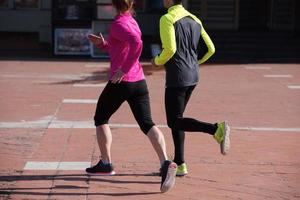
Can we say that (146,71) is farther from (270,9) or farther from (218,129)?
(218,129)

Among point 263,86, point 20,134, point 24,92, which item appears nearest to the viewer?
point 20,134

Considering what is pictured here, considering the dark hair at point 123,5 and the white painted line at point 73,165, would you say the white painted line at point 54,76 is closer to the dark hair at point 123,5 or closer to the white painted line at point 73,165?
the white painted line at point 73,165

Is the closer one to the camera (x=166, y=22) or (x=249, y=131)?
(x=166, y=22)

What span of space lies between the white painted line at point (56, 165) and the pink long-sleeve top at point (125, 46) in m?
1.27

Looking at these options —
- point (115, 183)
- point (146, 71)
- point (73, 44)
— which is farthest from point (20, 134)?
point (73, 44)

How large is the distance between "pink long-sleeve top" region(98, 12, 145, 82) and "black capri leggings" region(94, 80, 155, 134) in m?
0.09

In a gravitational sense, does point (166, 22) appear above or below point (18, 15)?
above

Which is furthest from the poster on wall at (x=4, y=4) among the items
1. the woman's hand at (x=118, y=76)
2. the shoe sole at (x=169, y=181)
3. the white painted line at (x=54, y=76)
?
the shoe sole at (x=169, y=181)

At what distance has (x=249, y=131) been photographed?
31.1 feet

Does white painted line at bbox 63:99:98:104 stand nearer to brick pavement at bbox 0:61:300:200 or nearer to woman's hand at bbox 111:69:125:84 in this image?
brick pavement at bbox 0:61:300:200

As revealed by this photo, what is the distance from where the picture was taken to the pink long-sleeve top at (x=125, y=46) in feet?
20.8

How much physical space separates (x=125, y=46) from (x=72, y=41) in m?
13.4

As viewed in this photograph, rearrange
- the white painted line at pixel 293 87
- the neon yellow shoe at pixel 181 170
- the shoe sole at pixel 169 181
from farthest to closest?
the white painted line at pixel 293 87
the neon yellow shoe at pixel 181 170
the shoe sole at pixel 169 181

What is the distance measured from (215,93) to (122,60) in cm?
684
